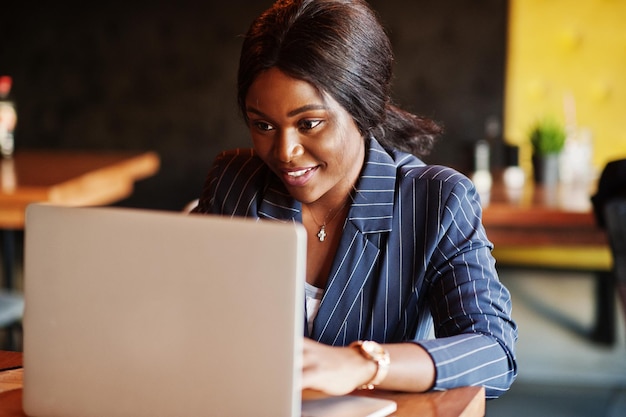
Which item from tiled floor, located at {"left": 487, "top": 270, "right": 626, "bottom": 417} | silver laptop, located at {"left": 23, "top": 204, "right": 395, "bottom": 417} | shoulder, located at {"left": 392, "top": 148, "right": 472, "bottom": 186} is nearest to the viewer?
Answer: silver laptop, located at {"left": 23, "top": 204, "right": 395, "bottom": 417}

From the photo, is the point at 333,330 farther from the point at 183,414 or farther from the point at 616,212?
the point at 616,212

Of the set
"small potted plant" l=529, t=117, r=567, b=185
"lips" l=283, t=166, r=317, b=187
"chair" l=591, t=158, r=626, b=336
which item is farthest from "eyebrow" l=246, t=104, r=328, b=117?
"small potted plant" l=529, t=117, r=567, b=185

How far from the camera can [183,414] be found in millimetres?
1103

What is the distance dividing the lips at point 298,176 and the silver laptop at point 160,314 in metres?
0.47

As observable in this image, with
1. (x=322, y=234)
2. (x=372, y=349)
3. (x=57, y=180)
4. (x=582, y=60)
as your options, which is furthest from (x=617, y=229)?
(x=582, y=60)

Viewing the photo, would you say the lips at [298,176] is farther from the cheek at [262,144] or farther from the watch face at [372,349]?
the watch face at [372,349]

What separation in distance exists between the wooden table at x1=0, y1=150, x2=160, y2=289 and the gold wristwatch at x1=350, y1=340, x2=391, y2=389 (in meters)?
1.75

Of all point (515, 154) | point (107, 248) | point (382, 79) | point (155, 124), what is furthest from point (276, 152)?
point (155, 124)

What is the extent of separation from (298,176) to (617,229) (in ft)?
2.63

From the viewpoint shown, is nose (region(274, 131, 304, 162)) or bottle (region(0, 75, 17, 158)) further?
bottle (region(0, 75, 17, 158))

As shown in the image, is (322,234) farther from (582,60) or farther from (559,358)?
(582,60)

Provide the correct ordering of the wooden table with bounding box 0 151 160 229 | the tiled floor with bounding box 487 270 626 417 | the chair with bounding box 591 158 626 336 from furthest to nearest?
the tiled floor with bounding box 487 270 626 417, the wooden table with bounding box 0 151 160 229, the chair with bounding box 591 158 626 336

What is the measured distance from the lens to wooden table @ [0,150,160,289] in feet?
10.2

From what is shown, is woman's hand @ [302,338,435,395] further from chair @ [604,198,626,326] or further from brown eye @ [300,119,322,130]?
chair @ [604,198,626,326]
